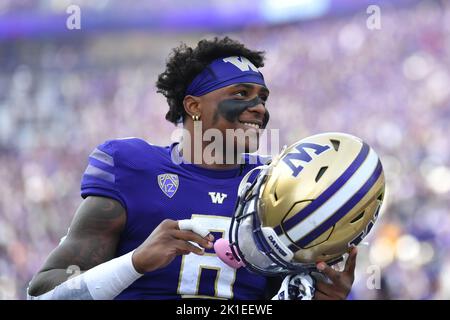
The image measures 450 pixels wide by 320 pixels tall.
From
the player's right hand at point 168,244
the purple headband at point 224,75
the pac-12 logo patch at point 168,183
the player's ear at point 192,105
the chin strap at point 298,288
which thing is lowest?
the chin strap at point 298,288

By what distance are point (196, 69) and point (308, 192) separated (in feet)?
3.88

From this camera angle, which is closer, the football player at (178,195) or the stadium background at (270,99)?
the football player at (178,195)

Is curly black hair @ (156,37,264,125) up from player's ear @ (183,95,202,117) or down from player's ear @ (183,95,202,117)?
up

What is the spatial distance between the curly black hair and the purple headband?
0.04 metres

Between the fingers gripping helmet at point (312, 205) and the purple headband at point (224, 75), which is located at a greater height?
the purple headband at point (224, 75)

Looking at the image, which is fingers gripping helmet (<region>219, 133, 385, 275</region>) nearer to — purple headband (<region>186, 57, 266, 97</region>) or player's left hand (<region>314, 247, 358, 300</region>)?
player's left hand (<region>314, 247, 358, 300</region>)

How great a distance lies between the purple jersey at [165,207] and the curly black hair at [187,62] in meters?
0.33

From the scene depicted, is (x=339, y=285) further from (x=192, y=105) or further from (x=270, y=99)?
(x=270, y=99)

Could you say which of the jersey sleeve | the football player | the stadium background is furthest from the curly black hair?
the stadium background

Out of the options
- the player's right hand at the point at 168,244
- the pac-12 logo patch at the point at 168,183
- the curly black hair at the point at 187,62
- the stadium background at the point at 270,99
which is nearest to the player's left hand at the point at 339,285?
the player's right hand at the point at 168,244

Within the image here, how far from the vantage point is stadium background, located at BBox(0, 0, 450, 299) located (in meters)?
11.0

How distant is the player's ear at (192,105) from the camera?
3639mm

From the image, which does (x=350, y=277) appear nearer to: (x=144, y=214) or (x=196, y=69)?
(x=144, y=214)

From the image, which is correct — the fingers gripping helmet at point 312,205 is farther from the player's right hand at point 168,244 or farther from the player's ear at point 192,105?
the player's ear at point 192,105
